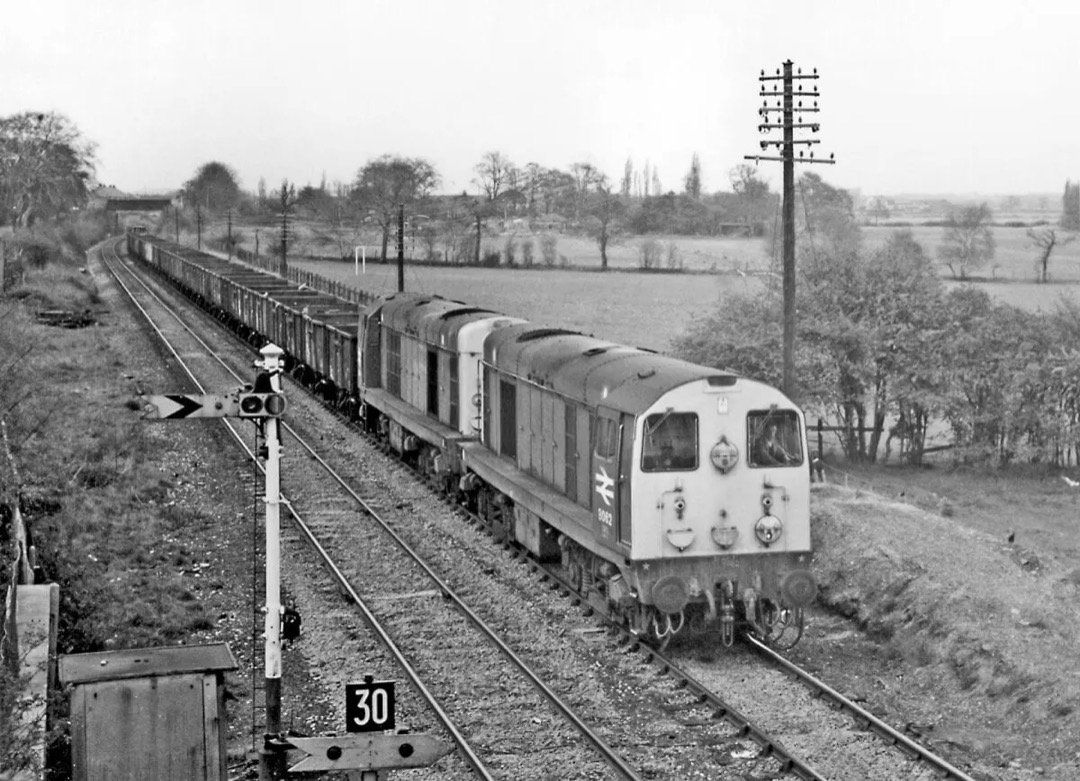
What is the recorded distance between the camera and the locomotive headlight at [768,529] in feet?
50.0

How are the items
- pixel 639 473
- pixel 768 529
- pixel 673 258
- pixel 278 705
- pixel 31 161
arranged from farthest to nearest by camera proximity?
pixel 31 161, pixel 673 258, pixel 768 529, pixel 639 473, pixel 278 705

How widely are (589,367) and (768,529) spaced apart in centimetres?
332

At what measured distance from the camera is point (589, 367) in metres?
17.2

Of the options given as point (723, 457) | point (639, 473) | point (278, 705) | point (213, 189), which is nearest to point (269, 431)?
point (278, 705)

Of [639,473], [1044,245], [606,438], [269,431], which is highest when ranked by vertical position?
[1044,245]

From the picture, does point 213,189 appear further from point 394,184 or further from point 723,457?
point 723,457

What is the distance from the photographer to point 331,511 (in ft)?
78.0

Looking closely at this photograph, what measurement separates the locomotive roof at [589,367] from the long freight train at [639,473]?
3cm

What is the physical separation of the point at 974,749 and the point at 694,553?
366 centimetres

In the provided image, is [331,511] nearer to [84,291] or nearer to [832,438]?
[832,438]

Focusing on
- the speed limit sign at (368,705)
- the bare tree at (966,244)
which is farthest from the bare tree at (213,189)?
the speed limit sign at (368,705)

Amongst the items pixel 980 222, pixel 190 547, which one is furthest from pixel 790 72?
pixel 980 222

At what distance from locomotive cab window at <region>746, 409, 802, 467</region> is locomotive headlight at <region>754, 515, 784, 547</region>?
0.62 metres

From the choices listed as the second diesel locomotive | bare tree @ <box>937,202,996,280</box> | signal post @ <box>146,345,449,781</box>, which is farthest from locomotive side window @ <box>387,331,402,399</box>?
bare tree @ <box>937,202,996,280</box>
